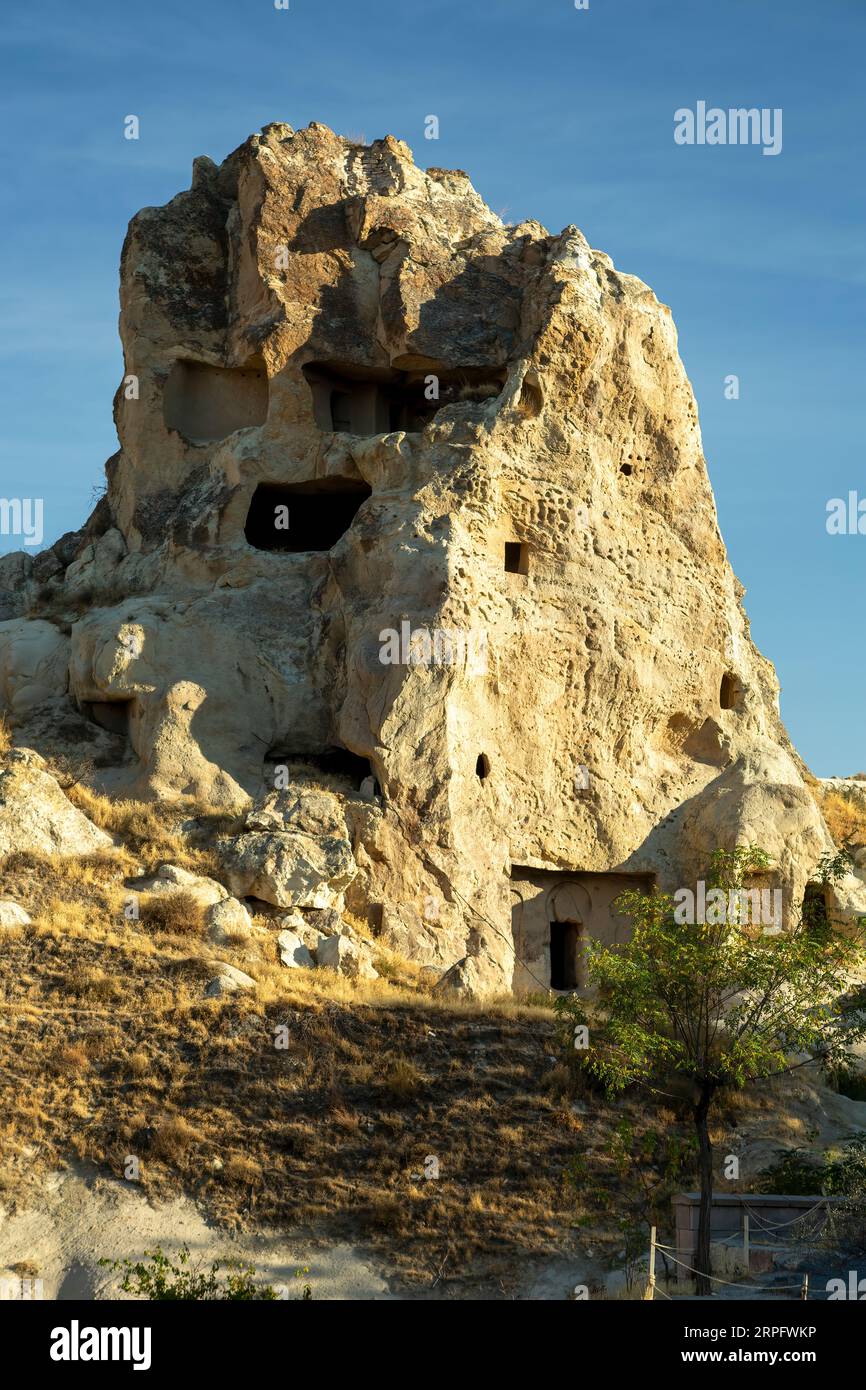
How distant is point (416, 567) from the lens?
80.7 ft

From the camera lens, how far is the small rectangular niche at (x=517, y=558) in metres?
26.1

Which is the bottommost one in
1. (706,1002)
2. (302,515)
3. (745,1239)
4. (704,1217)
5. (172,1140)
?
(745,1239)

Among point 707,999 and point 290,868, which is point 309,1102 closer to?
point 707,999

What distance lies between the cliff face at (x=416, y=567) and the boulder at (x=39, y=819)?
135 cm

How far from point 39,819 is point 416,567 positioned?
6108 mm

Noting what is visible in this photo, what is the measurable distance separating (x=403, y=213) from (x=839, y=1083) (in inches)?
597

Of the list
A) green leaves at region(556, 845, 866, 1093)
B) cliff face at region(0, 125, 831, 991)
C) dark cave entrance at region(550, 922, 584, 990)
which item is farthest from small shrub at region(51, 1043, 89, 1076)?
dark cave entrance at region(550, 922, 584, 990)

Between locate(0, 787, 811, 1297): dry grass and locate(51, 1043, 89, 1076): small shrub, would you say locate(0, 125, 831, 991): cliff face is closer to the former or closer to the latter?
locate(0, 787, 811, 1297): dry grass

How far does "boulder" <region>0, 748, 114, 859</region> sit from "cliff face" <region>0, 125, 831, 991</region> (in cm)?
135

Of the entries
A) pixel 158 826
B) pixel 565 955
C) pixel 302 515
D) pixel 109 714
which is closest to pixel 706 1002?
pixel 565 955

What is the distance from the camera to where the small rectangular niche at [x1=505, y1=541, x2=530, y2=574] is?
26.1m
